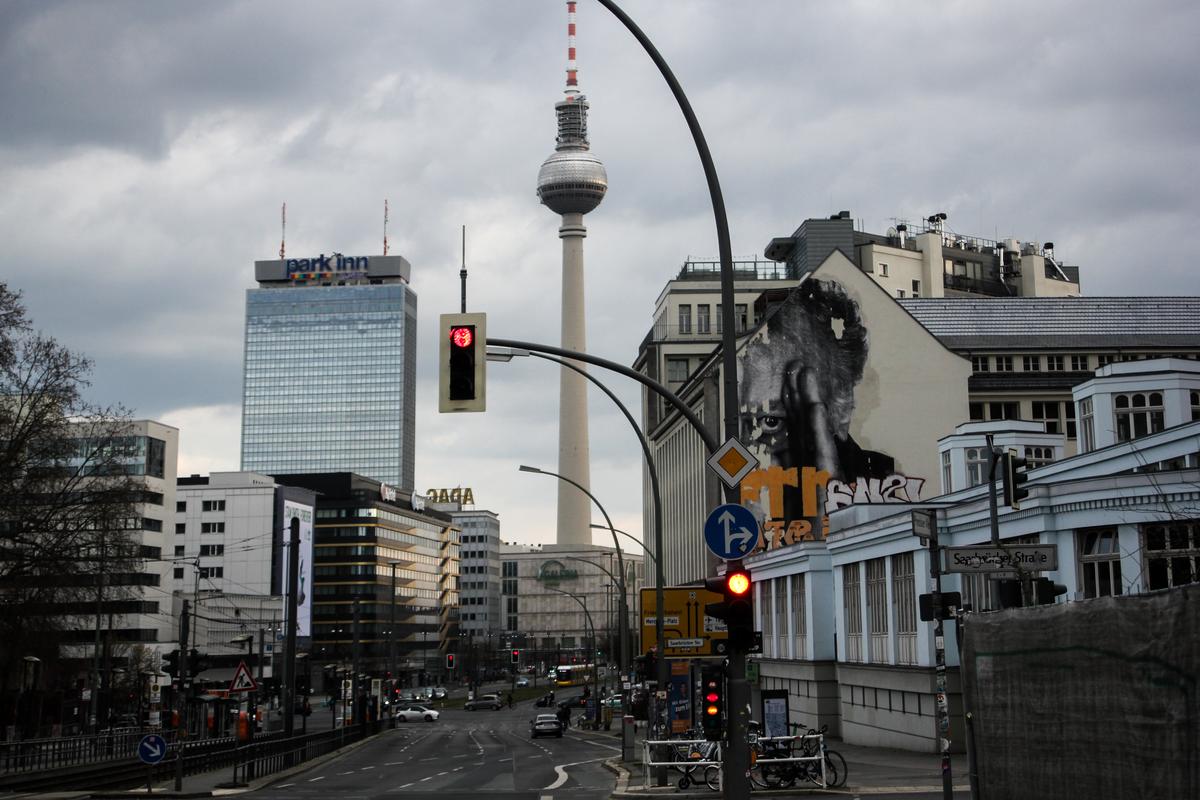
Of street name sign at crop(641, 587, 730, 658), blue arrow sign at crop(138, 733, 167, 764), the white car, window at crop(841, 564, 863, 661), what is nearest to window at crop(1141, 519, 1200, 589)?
street name sign at crop(641, 587, 730, 658)

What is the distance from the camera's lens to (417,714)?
340 ft

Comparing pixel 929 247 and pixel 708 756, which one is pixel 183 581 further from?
pixel 708 756

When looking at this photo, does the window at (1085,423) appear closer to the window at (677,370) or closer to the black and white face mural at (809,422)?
the black and white face mural at (809,422)

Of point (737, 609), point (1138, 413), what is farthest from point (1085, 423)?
point (737, 609)

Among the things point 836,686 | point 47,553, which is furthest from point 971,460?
point 47,553

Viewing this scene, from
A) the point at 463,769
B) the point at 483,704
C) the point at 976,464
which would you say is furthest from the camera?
the point at 483,704

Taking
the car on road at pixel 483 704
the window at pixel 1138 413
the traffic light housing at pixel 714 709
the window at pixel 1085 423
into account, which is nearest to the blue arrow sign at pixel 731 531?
the traffic light housing at pixel 714 709

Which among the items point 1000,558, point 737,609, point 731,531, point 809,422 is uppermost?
point 809,422

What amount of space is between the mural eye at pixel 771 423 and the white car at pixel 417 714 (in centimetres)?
4232

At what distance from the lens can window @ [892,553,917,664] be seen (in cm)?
4103

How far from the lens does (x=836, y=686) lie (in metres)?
50.2

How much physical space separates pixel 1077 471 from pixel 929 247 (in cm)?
7818

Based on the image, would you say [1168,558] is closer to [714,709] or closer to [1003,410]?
[714,709]

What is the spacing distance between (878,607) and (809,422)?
85.9 ft
